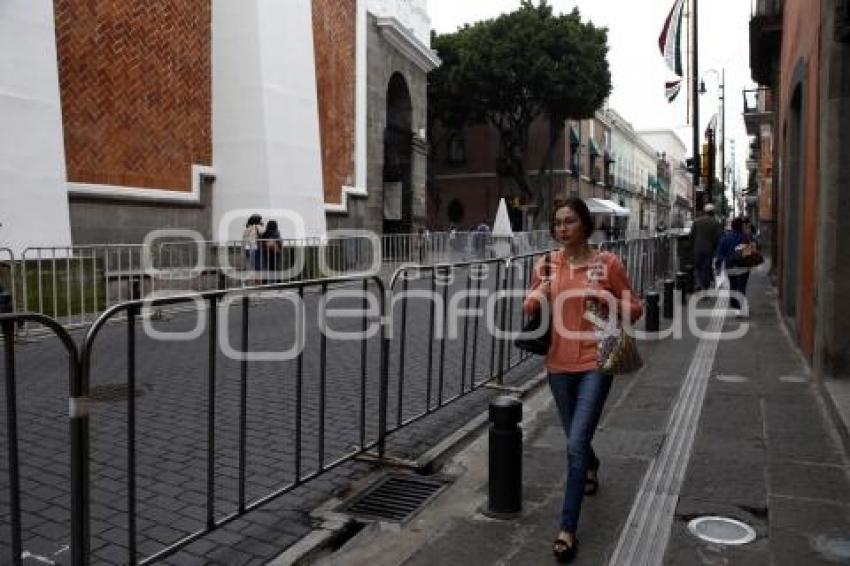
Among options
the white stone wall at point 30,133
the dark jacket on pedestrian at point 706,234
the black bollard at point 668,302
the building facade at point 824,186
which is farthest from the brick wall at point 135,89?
the building facade at point 824,186

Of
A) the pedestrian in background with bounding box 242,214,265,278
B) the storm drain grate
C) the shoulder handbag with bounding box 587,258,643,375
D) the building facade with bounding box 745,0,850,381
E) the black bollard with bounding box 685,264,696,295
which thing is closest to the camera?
the shoulder handbag with bounding box 587,258,643,375

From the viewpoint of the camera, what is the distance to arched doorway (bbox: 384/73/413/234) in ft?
93.7

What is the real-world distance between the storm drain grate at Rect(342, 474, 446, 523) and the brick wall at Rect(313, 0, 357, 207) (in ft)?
56.9

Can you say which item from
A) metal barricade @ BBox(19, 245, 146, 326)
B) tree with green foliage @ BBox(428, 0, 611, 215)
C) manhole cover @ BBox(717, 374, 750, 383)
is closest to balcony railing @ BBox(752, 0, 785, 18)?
manhole cover @ BBox(717, 374, 750, 383)

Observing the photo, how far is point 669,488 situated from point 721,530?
26.5 inches

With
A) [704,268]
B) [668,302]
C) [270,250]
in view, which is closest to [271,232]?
[270,250]

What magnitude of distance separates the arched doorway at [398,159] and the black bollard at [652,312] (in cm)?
1828

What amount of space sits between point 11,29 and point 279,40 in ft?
24.0

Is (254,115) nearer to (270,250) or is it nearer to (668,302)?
(270,250)

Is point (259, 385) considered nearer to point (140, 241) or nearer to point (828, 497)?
point (828, 497)

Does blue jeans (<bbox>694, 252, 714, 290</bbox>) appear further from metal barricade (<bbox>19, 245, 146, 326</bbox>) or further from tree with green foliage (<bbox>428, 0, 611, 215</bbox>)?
tree with green foliage (<bbox>428, 0, 611, 215</bbox>)

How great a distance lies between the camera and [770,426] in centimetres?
627

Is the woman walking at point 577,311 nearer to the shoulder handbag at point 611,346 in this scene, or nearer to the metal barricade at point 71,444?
the shoulder handbag at point 611,346

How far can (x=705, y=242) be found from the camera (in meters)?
15.1
